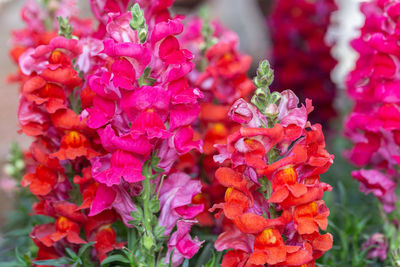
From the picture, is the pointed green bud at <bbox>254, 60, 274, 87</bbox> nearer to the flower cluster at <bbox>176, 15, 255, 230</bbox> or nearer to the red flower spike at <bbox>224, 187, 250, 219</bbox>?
the red flower spike at <bbox>224, 187, 250, 219</bbox>

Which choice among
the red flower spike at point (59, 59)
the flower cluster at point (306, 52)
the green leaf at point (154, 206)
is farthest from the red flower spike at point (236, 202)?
the flower cluster at point (306, 52)

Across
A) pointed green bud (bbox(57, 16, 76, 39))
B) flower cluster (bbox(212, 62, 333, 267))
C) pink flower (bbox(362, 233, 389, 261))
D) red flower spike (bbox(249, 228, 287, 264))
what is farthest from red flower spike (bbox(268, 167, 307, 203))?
pointed green bud (bbox(57, 16, 76, 39))

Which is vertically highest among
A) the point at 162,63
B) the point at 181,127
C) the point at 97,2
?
the point at 97,2

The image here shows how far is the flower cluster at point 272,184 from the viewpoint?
1.35 metres

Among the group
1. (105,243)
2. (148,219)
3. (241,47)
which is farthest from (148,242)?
(241,47)

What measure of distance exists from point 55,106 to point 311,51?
2286 millimetres

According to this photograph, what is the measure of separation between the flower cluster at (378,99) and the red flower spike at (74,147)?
3.47ft

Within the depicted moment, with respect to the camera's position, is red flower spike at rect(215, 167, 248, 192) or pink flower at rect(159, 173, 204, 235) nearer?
red flower spike at rect(215, 167, 248, 192)

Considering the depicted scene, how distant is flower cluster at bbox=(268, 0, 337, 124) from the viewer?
3.41 meters

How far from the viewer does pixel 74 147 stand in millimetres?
1637

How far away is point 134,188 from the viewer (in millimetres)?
1540

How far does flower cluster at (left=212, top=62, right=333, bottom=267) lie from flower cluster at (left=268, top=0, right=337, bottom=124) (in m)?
2.02

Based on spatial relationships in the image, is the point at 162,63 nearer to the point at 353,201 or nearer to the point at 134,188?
the point at 134,188

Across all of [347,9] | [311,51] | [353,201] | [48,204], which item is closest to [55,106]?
[48,204]
